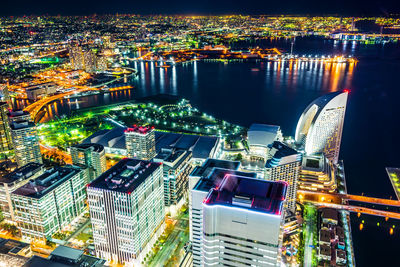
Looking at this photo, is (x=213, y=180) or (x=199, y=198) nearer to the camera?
(x=199, y=198)

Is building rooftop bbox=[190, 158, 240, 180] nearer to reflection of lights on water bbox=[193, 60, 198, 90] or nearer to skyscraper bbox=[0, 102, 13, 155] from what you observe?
skyscraper bbox=[0, 102, 13, 155]

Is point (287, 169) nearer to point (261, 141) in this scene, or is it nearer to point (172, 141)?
point (261, 141)

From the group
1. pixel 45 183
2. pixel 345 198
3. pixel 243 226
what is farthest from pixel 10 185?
pixel 345 198

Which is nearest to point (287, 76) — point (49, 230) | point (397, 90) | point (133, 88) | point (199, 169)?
point (397, 90)

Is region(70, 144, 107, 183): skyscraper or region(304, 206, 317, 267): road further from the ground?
region(70, 144, 107, 183): skyscraper

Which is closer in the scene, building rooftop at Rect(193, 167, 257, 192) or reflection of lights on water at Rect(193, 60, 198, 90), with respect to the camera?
building rooftop at Rect(193, 167, 257, 192)

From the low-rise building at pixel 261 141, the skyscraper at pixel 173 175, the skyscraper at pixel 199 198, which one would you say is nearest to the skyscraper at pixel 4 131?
the skyscraper at pixel 173 175

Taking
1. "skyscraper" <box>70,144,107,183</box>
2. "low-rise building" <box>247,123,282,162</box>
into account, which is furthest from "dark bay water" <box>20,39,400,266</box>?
"skyscraper" <box>70,144,107,183</box>

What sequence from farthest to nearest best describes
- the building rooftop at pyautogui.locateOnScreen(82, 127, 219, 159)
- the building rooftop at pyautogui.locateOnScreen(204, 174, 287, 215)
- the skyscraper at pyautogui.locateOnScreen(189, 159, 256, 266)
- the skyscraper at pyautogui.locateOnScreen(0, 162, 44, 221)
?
1. the building rooftop at pyautogui.locateOnScreen(82, 127, 219, 159)
2. the skyscraper at pyautogui.locateOnScreen(0, 162, 44, 221)
3. the skyscraper at pyautogui.locateOnScreen(189, 159, 256, 266)
4. the building rooftop at pyautogui.locateOnScreen(204, 174, 287, 215)

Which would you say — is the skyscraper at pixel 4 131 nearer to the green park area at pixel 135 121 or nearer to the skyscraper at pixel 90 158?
the green park area at pixel 135 121

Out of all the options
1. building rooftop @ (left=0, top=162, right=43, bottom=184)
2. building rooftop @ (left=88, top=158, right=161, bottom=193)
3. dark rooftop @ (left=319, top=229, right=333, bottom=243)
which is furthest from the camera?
building rooftop @ (left=0, top=162, right=43, bottom=184)
